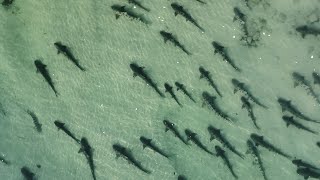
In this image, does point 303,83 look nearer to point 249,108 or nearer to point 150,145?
point 249,108

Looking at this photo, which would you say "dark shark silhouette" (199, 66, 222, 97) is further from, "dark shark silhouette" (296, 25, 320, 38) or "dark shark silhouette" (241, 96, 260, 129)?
"dark shark silhouette" (296, 25, 320, 38)

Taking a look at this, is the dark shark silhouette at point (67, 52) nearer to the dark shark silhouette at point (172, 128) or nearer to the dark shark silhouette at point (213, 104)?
the dark shark silhouette at point (172, 128)

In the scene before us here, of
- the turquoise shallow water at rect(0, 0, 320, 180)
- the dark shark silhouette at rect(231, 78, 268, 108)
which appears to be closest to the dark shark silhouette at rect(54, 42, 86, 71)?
the turquoise shallow water at rect(0, 0, 320, 180)

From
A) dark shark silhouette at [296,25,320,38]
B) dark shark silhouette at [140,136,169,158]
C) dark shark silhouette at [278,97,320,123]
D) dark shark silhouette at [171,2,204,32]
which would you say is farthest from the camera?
dark shark silhouette at [140,136,169,158]

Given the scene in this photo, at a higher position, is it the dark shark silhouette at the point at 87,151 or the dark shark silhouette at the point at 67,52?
the dark shark silhouette at the point at 67,52

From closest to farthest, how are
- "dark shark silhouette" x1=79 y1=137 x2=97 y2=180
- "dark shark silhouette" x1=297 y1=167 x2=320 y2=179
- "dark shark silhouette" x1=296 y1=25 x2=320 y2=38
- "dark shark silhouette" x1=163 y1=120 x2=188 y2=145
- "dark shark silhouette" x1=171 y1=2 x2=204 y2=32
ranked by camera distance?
"dark shark silhouette" x1=296 y1=25 x2=320 y2=38, "dark shark silhouette" x1=171 y1=2 x2=204 y2=32, "dark shark silhouette" x1=297 y1=167 x2=320 y2=179, "dark shark silhouette" x1=163 y1=120 x2=188 y2=145, "dark shark silhouette" x1=79 y1=137 x2=97 y2=180

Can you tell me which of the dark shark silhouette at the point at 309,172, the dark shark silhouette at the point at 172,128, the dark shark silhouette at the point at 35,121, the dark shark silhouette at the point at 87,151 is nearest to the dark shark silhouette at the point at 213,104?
the dark shark silhouette at the point at 172,128

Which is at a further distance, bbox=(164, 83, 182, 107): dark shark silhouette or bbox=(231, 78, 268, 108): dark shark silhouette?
bbox=(164, 83, 182, 107): dark shark silhouette

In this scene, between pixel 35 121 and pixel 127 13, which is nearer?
pixel 127 13

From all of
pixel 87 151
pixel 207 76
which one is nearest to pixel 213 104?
pixel 207 76


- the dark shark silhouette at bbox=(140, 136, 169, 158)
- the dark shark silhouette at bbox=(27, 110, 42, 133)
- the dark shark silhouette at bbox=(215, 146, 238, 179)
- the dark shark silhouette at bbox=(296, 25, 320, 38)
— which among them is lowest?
the dark shark silhouette at bbox=(27, 110, 42, 133)
